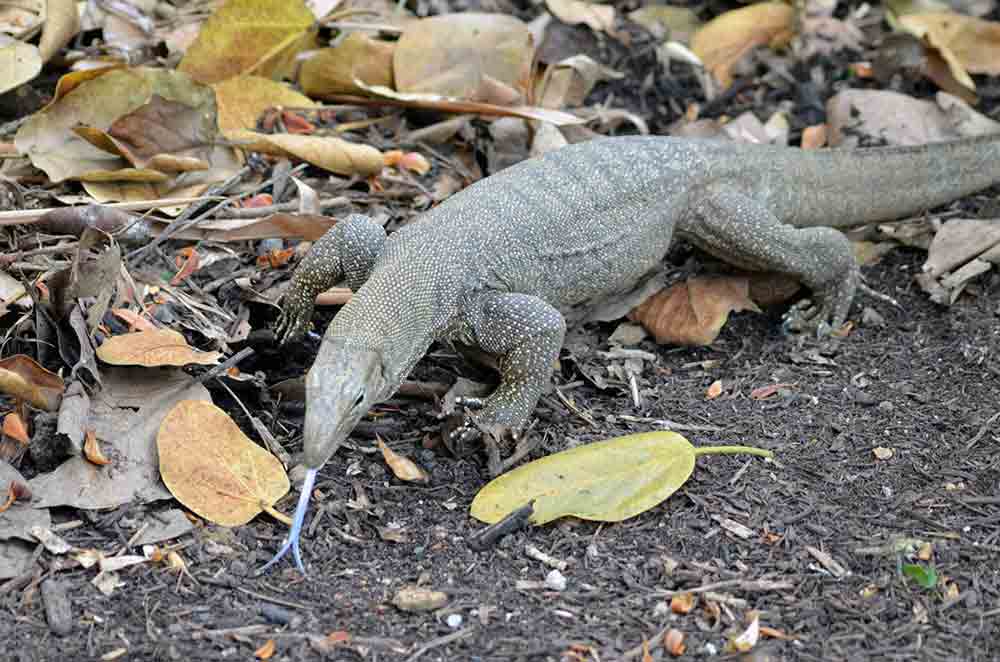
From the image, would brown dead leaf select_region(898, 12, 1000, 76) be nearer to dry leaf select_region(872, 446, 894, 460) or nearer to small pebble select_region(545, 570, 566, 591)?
dry leaf select_region(872, 446, 894, 460)

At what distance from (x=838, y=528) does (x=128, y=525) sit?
8.84 ft

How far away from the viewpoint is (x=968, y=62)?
759 cm

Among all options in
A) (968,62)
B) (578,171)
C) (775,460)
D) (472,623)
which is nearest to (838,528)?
(775,460)

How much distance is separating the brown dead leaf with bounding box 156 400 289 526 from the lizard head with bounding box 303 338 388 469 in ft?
1.14

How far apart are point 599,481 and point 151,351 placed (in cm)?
192

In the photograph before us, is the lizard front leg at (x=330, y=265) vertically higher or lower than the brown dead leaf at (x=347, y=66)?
lower

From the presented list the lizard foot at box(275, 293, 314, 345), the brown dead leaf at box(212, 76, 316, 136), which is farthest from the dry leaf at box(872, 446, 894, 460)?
the brown dead leaf at box(212, 76, 316, 136)

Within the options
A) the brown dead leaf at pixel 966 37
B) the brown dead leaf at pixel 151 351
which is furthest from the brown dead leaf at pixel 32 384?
the brown dead leaf at pixel 966 37

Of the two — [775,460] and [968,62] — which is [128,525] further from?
[968,62]

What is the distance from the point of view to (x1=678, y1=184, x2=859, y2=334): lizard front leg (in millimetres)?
5922

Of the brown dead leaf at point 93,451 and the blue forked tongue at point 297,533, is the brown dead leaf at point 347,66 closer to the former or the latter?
the brown dead leaf at point 93,451

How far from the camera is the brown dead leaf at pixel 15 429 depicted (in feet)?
14.0

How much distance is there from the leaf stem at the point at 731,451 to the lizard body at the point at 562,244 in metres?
0.80

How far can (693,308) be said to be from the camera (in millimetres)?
5859
